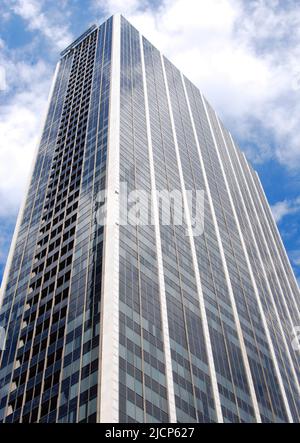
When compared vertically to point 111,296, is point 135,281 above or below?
above

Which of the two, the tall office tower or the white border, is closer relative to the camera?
the white border

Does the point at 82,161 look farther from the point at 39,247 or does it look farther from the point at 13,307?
the point at 13,307

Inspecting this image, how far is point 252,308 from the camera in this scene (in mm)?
106688

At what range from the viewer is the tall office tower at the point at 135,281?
69.1 metres

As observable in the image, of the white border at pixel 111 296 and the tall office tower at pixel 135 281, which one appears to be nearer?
the white border at pixel 111 296

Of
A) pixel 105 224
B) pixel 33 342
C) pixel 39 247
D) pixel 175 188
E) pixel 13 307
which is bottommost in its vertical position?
pixel 33 342

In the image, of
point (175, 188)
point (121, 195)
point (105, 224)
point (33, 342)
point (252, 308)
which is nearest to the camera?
point (33, 342)

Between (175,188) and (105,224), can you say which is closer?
(105,224)

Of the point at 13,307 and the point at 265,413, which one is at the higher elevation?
the point at 13,307

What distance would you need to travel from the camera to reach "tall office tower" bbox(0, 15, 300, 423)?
69.1 m

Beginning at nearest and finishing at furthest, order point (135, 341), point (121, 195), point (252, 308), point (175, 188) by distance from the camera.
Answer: point (135, 341) < point (121, 195) < point (252, 308) < point (175, 188)

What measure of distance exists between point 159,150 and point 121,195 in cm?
3047

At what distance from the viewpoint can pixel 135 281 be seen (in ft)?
262

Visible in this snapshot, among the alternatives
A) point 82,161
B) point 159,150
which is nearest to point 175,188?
point 159,150
